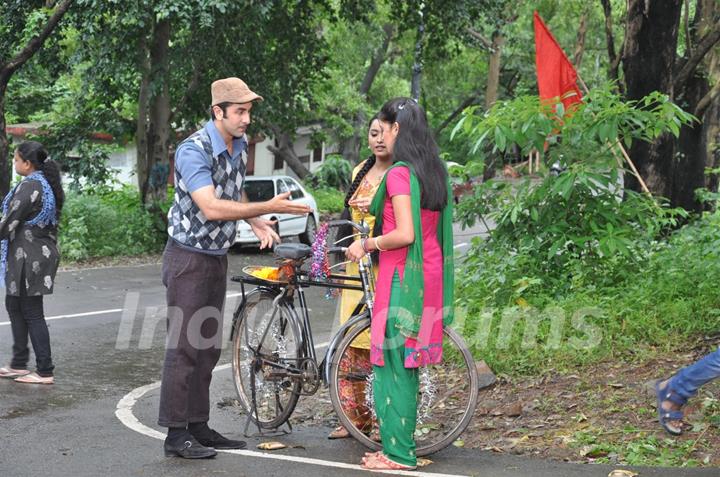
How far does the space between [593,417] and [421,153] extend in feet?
7.09

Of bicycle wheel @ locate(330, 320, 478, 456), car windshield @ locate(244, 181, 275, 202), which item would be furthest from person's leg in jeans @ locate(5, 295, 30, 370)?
car windshield @ locate(244, 181, 275, 202)

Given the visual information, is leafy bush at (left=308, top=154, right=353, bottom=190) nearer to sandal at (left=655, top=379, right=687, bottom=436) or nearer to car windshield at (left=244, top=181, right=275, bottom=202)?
car windshield at (left=244, top=181, right=275, bottom=202)

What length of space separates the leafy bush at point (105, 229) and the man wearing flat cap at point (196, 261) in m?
14.4

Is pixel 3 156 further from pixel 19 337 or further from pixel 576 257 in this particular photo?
pixel 576 257

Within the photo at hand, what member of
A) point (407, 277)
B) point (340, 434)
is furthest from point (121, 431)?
point (407, 277)

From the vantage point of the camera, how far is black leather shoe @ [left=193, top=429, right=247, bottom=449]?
639cm

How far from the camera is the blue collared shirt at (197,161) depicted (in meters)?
6.03

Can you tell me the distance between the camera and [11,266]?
28.3ft

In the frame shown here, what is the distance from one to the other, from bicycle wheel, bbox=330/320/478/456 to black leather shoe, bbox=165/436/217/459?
2.55ft

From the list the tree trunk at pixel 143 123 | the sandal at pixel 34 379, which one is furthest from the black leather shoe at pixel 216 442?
the tree trunk at pixel 143 123

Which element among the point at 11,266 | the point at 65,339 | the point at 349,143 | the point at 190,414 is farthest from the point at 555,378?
the point at 349,143

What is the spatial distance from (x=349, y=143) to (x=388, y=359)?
4000cm

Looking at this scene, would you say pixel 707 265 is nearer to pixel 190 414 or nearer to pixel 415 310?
pixel 415 310

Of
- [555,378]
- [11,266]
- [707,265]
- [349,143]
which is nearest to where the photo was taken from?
[555,378]
